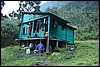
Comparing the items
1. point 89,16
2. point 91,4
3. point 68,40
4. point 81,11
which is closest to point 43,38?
point 68,40

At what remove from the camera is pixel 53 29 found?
23375 mm

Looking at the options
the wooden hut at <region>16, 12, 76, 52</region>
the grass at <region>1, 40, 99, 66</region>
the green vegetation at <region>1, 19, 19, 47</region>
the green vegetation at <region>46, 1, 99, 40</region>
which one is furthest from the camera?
the green vegetation at <region>46, 1, 99, 40</region>

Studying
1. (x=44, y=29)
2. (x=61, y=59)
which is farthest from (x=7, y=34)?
Answer: (x=61, y=59)

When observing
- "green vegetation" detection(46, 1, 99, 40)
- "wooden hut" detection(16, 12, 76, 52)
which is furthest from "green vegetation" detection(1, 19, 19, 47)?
"green vegetation" detection(46, 1, 99, 40)

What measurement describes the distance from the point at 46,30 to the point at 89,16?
25.2 metres

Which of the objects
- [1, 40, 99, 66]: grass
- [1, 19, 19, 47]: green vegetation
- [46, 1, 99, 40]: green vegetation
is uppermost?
[46, 1, 99, 40]: green vegetation

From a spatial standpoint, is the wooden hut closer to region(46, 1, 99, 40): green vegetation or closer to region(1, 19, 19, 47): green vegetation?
region(1, 19, 19, 47): green vegetation

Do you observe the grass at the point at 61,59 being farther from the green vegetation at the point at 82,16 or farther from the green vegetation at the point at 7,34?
the green vegetation at the point at 82,16

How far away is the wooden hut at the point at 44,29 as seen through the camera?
21.8 meters

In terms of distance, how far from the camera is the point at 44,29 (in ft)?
73.2

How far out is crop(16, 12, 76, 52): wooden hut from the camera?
21822mm

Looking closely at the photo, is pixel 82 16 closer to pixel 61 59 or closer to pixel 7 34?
pixel 7 34

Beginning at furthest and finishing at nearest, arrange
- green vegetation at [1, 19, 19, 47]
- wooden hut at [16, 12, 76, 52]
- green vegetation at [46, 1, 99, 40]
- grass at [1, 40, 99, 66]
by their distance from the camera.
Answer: green vegetation at [46, 1, 99, 40], green vegetation at [1, 19, 19, 47], wooden hut at [16, 12, 76, 52], grass at [1, 40, 99, 66]

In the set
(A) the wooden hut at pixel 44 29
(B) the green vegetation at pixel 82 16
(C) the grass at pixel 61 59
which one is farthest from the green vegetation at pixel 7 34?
(C) the grass at pixel 61 59
